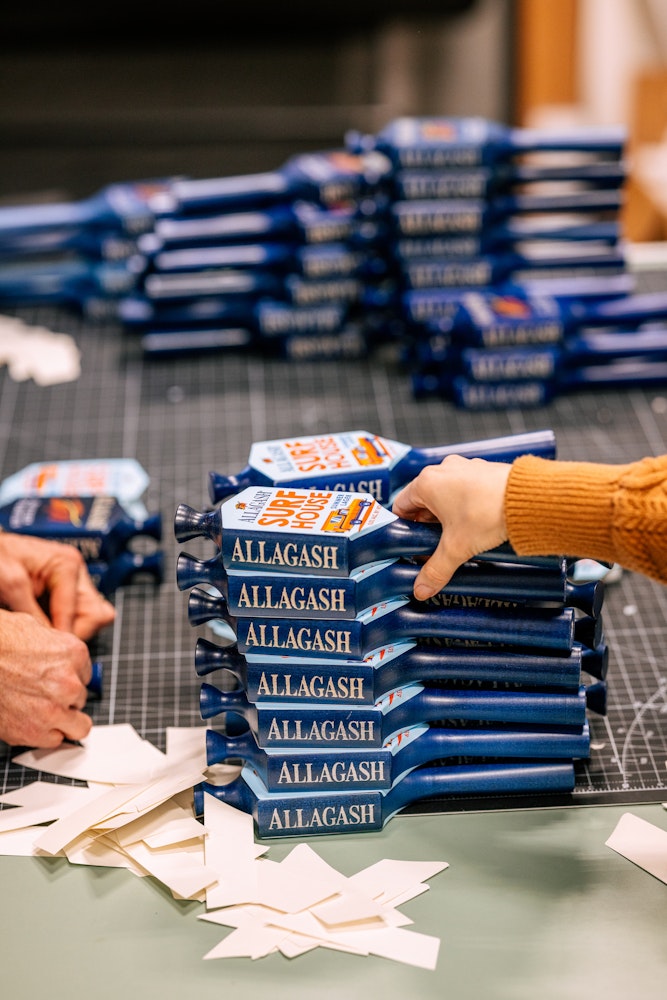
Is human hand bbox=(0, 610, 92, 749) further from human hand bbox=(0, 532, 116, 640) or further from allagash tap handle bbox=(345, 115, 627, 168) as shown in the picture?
allagash tap handle bbox=(345, 115, 627, 168)

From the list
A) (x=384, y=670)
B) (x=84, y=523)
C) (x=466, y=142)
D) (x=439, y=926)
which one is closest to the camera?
(x=439, y=926)

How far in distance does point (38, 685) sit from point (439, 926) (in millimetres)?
674

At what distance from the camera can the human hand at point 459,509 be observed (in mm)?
1618

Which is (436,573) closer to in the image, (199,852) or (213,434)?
(199,852)

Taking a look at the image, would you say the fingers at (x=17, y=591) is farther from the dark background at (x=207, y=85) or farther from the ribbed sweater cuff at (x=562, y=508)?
the dark background at (x=207, y=85)

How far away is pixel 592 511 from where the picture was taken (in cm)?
158

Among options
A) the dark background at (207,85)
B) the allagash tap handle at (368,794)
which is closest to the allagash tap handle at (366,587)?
the allagash tap handle at (368,794)

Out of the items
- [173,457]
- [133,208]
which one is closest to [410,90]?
[133,208]

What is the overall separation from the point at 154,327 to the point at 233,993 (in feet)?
6.05

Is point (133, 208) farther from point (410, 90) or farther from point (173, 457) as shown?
point (410, 90)

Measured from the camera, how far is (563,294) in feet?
9.27

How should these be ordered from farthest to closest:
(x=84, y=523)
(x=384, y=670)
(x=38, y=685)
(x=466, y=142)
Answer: (x=466, y=142) < (x=84, y=523) < (x=38, y=685) < (x=384, y=670)

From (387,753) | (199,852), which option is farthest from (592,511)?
(199,852)

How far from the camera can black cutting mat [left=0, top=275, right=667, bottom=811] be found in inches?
77.1
